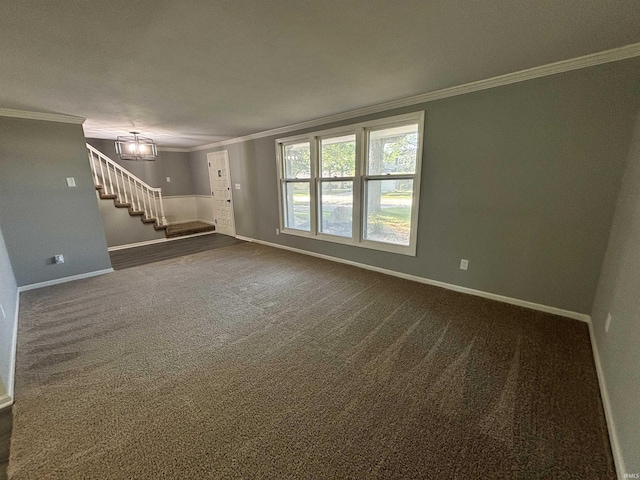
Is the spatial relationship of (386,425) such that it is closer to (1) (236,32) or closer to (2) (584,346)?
(2) (584,346)

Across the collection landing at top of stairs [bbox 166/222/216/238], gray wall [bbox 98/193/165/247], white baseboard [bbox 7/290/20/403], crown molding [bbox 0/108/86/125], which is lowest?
white baseboard [bbox 7/290/20/403]

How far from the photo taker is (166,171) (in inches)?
279

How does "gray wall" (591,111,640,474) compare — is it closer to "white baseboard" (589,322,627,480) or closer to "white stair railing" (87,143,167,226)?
"white baseboard" (589,322,627,480)

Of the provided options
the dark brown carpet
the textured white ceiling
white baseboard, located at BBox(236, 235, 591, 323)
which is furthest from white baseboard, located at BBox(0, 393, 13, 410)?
white baseboard, located at BBox(236, 235, 591, 323)

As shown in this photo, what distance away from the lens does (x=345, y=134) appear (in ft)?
12.6

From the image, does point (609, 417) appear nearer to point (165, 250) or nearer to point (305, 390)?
point (305, 390)

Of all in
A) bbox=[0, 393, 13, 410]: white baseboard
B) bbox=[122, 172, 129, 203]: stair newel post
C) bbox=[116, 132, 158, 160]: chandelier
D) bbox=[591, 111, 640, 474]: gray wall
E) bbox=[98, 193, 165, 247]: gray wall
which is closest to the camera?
bbox=[591, 111, 640, 474]: gray wall

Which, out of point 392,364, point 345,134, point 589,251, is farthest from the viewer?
point 345,134

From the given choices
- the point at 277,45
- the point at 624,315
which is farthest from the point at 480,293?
the point at 277,45

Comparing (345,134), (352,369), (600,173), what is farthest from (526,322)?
(345,134)

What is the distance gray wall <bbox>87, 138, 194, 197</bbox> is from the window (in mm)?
4178

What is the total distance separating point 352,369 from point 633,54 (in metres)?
3.25

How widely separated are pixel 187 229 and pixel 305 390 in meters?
6.07

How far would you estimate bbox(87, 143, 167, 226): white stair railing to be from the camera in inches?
212
